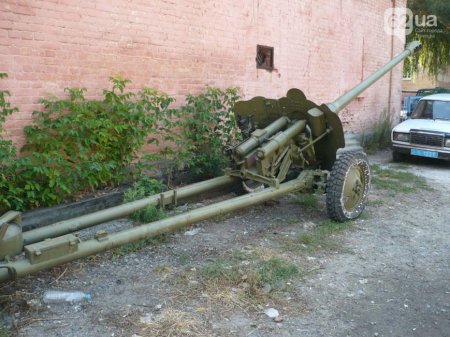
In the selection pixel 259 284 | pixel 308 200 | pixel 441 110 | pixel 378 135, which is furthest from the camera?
pixel 378 135

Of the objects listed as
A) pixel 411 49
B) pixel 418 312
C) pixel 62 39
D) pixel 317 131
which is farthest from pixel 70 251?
pixel 411 49

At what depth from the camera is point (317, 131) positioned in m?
5.66

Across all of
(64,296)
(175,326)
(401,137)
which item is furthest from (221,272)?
(401,137)

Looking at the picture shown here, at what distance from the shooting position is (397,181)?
8.27m

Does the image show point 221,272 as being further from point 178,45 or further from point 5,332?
point 178,45

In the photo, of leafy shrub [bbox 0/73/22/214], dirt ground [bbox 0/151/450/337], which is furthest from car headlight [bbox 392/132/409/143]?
leafy shrub [bbox 0/73/22/214]

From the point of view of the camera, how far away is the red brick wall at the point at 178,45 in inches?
197

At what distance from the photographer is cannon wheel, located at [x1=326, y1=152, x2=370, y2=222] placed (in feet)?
17.6

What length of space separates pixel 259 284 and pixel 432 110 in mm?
8285

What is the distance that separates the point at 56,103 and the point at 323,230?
3.29m

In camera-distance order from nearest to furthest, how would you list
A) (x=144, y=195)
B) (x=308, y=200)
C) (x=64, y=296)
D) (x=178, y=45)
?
1. (x=64, y=296)
2. (x=144, y=195)
3. (x=308, y=200)
4. (x=178, y=45)

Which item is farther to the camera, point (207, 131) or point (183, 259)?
point (207, 131)

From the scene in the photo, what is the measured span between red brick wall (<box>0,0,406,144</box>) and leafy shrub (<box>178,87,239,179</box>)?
0.33 m

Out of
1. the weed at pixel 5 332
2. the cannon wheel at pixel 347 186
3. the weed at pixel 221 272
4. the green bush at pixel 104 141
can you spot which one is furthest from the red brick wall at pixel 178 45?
the cannon wheel at pixel 347 186
